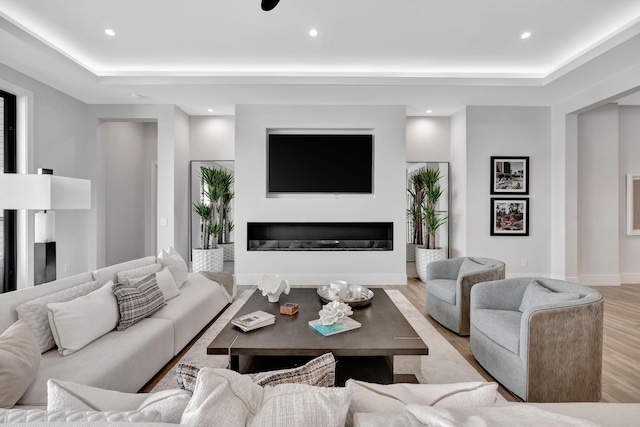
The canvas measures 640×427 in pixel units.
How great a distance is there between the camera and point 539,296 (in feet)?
7.27

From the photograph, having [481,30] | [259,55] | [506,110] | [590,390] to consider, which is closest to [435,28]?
[481,30]

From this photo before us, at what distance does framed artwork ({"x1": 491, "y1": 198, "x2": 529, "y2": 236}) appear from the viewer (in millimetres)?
5016

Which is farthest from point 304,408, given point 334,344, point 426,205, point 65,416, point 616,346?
point 426,205

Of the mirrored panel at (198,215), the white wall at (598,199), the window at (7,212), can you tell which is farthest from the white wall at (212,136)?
the white wall at (598,199)

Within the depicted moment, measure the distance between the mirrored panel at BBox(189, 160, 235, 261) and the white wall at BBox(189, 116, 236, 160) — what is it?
0.13 meters

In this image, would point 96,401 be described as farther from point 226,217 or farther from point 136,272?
point 226,217

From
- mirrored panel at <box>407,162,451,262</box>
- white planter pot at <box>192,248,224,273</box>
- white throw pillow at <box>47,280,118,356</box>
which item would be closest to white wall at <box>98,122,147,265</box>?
white planter pot at <box>192,248,224,273</box>

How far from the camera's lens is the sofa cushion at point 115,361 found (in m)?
1.53

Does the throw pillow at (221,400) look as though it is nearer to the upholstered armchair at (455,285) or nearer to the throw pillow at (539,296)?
the throw pillow at (539,296)

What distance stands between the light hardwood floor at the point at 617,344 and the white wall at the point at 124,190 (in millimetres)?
5038

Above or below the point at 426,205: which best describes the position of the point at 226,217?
below

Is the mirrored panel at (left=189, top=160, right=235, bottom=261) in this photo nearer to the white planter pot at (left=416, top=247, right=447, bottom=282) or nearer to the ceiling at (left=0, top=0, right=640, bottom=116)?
the ceiling at (left=0, top=0, right=640, bottom=116)

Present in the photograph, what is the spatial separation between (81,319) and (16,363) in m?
0.60

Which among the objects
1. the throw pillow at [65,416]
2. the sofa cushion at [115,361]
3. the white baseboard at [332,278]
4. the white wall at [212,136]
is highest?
the white wall at [212,136]
